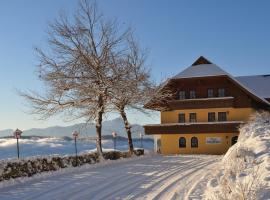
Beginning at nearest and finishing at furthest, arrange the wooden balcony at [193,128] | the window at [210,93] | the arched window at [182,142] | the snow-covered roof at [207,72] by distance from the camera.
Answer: the wooden balcony at [193,128]
the snow-covered roof at [207,72]
the window at [210,93]
the arched window at [182,142]

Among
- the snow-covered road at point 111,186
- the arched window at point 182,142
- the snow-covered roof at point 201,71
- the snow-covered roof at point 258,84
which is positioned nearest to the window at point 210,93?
the snow-covered roof at point 201,71

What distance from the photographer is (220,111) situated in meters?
45.8

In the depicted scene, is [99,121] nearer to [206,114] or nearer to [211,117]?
[206,114]

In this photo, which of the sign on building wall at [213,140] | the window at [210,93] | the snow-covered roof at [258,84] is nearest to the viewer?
the sign on building wall at [213,140]

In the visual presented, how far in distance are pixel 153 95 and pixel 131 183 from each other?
2163cm

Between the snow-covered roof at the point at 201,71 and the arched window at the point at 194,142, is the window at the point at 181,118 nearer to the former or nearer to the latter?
the arched window at the point at 194,142

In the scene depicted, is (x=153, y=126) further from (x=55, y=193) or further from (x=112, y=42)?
(x=55, y=193)

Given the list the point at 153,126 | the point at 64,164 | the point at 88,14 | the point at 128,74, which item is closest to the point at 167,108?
the point at 153,126

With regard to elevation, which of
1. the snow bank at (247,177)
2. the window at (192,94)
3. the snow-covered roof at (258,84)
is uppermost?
the snow-covered roof at (258,84)

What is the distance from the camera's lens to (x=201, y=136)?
46.3m

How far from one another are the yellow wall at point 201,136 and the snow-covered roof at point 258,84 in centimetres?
844

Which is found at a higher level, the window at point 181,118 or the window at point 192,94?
the window at point 192,94

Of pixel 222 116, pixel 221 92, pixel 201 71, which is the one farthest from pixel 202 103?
pixel 201 71

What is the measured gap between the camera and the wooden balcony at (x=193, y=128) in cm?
4352
